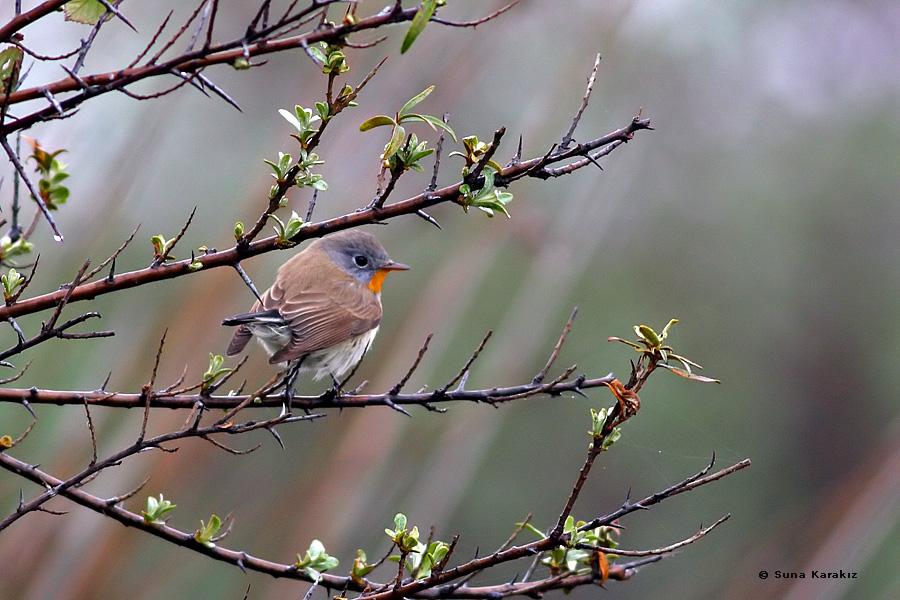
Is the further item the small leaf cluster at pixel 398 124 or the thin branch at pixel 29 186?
the small leaf cluster at pixel 398 124

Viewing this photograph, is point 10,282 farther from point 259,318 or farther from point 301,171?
point 259,318

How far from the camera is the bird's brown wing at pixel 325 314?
13.8 ft

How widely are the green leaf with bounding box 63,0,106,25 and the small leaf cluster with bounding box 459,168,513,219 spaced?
3.03ft

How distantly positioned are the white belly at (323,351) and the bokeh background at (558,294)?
31 cm

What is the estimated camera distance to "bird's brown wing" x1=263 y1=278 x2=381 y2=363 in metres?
4.21

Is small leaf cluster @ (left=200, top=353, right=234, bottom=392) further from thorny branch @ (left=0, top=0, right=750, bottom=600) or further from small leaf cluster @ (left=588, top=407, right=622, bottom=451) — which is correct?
small leaf cluster @ (left=588, top=407, right=622, bottom=451)

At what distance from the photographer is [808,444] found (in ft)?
28.6

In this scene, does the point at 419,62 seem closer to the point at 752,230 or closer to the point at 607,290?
the point at 607,290

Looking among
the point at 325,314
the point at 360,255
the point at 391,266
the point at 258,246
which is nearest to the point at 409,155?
the point at 258,246

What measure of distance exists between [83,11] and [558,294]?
11.5ft

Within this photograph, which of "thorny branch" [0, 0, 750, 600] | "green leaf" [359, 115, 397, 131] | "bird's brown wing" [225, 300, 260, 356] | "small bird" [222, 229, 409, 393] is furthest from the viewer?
"small bird" [222, 229, 409, 393]

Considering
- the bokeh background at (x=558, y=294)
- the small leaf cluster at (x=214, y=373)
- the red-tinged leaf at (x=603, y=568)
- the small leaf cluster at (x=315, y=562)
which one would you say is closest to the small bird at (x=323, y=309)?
the bokeh background at (x=558, y=294)

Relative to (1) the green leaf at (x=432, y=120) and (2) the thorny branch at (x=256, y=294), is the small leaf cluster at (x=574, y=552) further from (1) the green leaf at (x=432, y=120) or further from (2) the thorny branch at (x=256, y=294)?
(1) the green leaf at (x=432, y=120)

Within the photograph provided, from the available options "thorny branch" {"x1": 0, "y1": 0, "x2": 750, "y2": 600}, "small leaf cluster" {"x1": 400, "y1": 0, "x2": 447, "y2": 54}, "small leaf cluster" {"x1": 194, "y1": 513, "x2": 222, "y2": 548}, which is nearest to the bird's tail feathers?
"thorny branch" {"x1": 0, "y1": 0, "x2": 750, "y2": 600}
